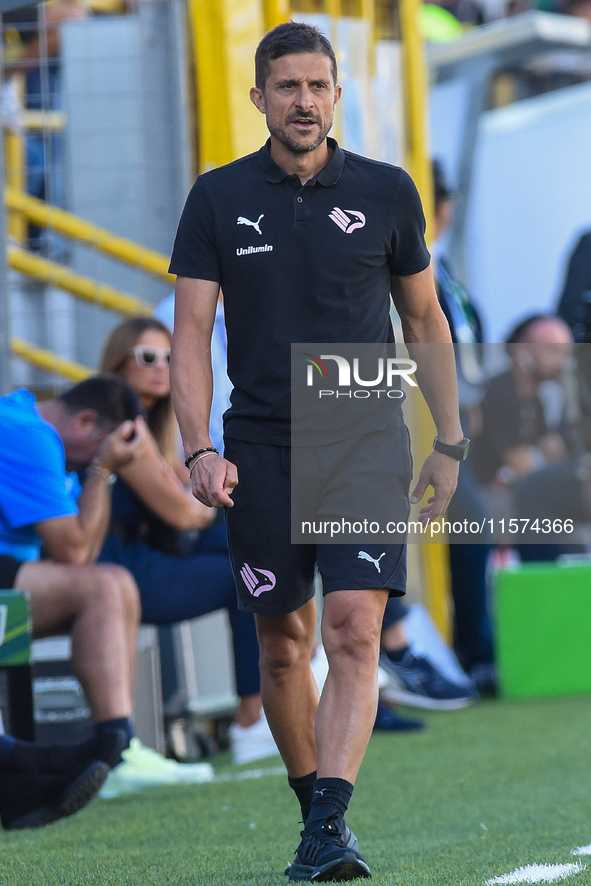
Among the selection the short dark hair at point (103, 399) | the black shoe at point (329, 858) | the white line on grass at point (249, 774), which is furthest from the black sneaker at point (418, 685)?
the black shoe at point (329, 858)

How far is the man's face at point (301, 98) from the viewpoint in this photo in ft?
8.57

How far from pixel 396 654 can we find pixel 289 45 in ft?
11.1

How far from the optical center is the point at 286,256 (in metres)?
2.61

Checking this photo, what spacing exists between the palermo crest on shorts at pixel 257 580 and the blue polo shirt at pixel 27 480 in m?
1.22

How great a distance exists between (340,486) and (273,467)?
135 mm

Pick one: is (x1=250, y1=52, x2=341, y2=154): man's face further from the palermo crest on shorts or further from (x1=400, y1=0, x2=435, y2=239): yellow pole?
(x1=400, y1=0, x2=435, y2=239): yellow pole

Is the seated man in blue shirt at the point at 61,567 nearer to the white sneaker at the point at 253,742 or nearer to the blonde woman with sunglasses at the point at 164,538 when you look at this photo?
the blonde woman with sunglasses at the point at 164,538

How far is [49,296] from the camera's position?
543cm

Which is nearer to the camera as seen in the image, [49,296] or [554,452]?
[49,296]

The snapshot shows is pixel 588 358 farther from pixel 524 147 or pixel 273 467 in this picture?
pixel 273 467

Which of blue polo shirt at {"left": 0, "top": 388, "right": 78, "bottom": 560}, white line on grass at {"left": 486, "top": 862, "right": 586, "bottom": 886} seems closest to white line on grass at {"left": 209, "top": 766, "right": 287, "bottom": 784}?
blue polo shirt at {"left": 0, "top": 388, "right": 78, "bottom": 560}

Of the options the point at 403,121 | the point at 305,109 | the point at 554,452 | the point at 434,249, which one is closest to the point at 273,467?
the point at 305,109

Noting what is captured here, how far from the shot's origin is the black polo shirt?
2.62 m

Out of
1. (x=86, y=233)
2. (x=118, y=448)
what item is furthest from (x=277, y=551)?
(x=86, y=233)
